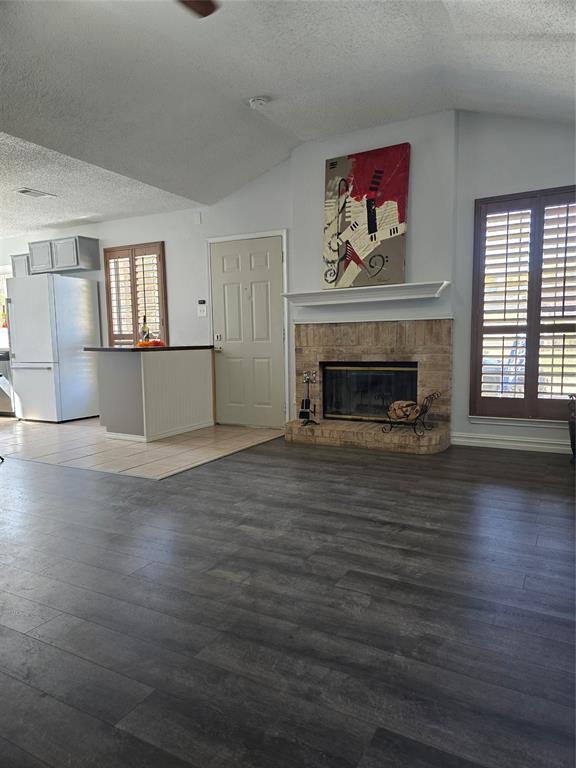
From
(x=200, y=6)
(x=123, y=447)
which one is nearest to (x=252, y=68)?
(x=200, y=6)

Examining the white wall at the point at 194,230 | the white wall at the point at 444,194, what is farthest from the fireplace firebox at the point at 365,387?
the white wall at the point at 194,230

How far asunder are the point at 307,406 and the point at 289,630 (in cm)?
337

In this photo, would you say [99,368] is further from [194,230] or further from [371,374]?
[371,374]

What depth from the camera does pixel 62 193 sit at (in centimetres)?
526

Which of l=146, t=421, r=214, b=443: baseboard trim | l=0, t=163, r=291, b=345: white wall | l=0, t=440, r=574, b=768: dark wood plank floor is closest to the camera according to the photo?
l=0, t=440, r=574, b=768: dark wood plank floor

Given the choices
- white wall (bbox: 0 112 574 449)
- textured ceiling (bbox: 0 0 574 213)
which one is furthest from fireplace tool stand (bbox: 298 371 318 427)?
textured ceiling (bbox: 0 0 574 213)

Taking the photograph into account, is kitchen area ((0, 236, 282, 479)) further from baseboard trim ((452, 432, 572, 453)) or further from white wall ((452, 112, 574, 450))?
white wall ((452, 112, 574, 450))

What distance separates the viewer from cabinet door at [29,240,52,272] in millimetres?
6984

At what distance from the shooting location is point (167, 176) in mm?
4934

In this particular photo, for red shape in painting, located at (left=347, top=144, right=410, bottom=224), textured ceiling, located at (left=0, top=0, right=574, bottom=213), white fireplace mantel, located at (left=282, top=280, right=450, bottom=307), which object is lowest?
white fireplace mantel, located at (left=282, top=280, right=450, bottom=307)

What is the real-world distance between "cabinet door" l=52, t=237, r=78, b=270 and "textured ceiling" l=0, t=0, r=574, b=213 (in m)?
2.42

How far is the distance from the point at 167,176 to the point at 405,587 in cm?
441

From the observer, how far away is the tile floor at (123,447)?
4.11m

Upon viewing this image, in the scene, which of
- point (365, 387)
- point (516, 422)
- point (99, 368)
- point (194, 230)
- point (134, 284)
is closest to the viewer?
point (516, 422)
